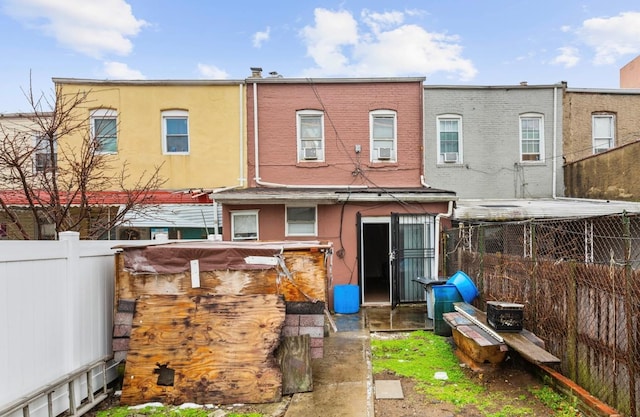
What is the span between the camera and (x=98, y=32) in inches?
452

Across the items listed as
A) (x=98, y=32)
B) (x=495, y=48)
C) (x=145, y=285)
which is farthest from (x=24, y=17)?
(x=495, y=48)

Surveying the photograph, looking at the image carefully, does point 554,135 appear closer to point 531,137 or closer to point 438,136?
point 531,137

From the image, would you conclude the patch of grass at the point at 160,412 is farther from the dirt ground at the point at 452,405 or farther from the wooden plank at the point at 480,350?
the wooden plank at the point at 480,350

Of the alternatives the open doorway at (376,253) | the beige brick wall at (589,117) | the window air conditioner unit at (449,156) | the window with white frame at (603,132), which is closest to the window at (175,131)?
the open doorway at (376,253)

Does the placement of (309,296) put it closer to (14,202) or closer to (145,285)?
(145,285)

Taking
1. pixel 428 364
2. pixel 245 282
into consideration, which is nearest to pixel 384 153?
pixel 428 364

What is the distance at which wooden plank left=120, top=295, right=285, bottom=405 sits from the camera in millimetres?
4273

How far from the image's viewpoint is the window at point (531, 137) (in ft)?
38.9

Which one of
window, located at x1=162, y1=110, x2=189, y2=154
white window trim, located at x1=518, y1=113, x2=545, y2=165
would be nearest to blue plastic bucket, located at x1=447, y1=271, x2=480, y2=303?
white window trim, located at x1=518, y1=113, x2=545, y2=165

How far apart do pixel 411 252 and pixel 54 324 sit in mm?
7944

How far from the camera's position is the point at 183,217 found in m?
9.99

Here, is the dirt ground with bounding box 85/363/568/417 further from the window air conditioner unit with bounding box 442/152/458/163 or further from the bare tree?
the window air conditioner unit with bounding box 442/152/458/163

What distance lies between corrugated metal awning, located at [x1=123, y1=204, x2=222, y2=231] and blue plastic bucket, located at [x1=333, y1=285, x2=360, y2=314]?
3.93 m

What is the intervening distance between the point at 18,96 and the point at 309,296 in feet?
22.6
